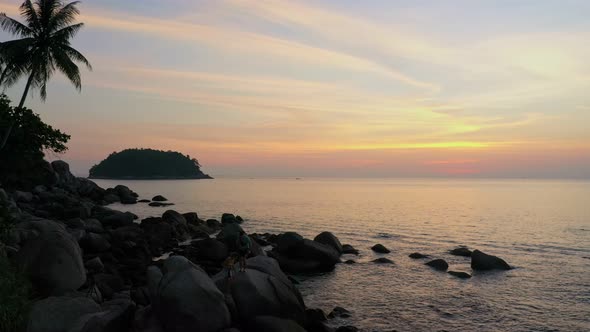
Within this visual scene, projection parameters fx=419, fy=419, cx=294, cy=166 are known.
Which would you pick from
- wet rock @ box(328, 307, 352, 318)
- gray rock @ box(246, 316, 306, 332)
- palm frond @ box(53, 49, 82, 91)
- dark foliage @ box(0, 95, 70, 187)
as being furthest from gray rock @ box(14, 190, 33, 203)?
gray rock @ box(246, 316, 306, 332)

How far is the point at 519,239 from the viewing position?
36.6m

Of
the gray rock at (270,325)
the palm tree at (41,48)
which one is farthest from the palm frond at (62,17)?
the gray rock at (270,325)

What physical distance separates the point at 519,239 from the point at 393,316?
25.8m

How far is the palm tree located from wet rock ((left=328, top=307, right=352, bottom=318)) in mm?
28079

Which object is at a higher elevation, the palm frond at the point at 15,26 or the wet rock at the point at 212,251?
the palm frond at the point at 15,26

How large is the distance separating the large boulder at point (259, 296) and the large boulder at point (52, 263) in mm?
5455

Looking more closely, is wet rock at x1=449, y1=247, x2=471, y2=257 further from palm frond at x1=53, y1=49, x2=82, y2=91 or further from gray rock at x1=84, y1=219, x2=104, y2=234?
palm frond at x1=53, y1=49, x2=82, y2=91

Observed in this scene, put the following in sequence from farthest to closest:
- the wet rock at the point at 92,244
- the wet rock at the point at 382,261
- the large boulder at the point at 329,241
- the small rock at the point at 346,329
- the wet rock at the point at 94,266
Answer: the large boulder at the point at 329,241
the wet rock at the point at 382,261
the wet rock at the point at 92,244
the wet rock at the point at 94,266
the small rock at the point at 346,329

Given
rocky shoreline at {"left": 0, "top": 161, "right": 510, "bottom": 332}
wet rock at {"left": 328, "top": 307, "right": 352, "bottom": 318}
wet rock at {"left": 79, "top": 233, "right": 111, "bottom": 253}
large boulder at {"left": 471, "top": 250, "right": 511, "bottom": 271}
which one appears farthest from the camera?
large boulder at {"left": 471, "top": 250, "right": 511, "bottom": 271}

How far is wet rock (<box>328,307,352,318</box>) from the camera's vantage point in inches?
630

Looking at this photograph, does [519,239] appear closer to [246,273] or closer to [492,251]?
[492,251]

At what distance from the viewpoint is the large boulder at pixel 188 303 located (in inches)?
435

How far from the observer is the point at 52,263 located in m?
14.5

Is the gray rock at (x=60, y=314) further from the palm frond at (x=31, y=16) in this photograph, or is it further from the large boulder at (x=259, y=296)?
the palm frond at (x=31, y=16)
